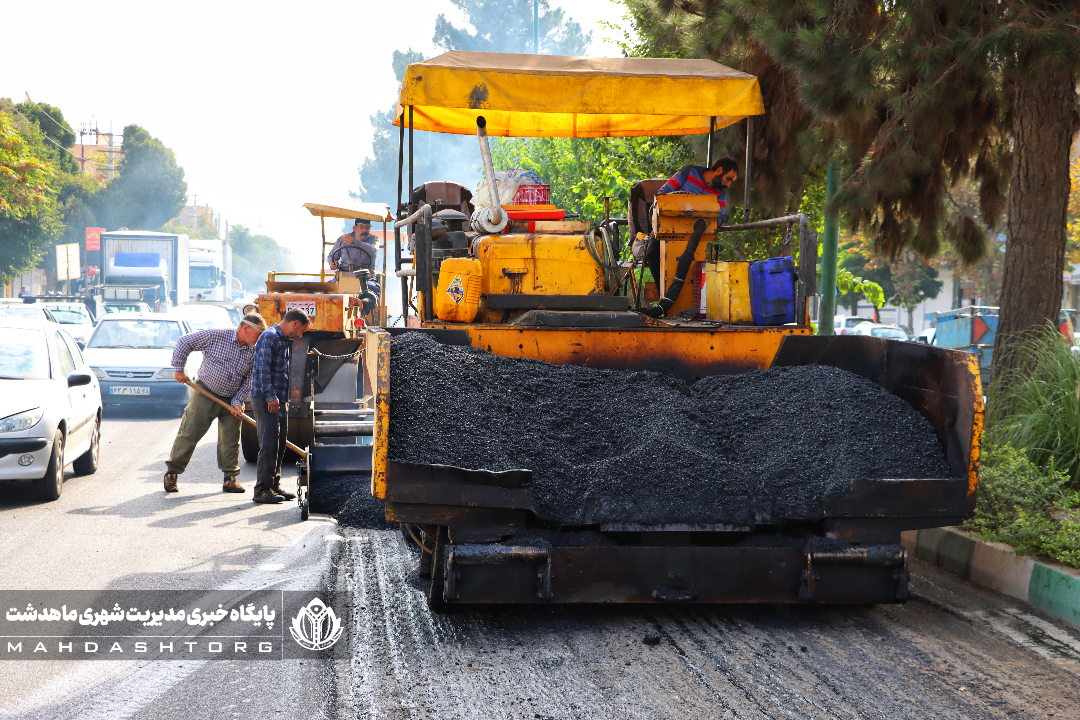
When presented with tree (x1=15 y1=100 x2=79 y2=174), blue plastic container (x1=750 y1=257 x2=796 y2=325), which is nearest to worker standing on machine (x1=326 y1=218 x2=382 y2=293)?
blue plastic container (x1=750 y1=257 x2=796 y2=325)

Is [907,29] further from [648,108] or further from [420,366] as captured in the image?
[420,366]

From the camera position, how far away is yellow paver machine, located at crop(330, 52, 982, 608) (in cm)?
454

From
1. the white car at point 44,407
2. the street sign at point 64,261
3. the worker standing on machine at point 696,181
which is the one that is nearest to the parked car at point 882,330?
the worker standing on machine at point 696,181

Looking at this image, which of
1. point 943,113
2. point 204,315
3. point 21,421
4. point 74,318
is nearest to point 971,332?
point 943,113

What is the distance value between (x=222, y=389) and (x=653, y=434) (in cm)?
529

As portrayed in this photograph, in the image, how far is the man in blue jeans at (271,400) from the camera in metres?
8.23

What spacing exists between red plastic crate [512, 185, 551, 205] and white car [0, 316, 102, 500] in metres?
4.32

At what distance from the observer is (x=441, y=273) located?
626cm

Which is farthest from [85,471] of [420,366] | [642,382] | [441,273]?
[642,382]

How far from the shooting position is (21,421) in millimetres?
7730

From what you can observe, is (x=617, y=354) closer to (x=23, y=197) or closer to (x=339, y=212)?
(x=339, y=212)

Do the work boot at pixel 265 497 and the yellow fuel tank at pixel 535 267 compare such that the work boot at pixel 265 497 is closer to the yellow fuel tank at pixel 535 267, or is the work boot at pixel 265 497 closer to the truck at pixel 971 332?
the yellow fuel tank at pixel 535 267

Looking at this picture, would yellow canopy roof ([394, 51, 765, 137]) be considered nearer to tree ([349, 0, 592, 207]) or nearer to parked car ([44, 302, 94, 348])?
parked car ([44, 302, 94, 348])

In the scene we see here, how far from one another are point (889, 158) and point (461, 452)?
6.22 meters
